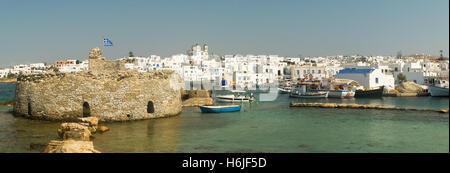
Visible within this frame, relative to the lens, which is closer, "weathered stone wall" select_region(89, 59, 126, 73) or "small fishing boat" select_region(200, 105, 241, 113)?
"weathered stone wall" select_region(89, 59, 126, 73)

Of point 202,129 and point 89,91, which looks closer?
point 202,129

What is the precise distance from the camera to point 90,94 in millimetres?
16609

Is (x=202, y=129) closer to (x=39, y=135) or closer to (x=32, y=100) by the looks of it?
(x=39, y=135)

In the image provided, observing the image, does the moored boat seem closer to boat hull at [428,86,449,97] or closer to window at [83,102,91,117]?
boat hull at [428,86,449,97]

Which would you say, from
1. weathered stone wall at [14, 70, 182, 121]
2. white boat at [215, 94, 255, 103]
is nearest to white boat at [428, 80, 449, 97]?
white boat at [215, 94, 255, 103]

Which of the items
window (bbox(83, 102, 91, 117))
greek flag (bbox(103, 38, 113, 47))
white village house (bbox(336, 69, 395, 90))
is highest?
greek flag (bbox(103, 38, 113, 47))

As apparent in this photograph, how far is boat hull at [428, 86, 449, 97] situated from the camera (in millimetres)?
40978

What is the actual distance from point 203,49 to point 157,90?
334 feet

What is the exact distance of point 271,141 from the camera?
41.9 ft

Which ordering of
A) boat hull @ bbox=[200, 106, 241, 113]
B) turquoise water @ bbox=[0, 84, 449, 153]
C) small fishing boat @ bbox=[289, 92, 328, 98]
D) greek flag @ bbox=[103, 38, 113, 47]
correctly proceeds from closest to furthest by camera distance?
turquoise water @ bbox=[0, 84, 449, 153]
greek flag @ bbox=[103, 38, 113, 47]
boat hull @ bbox=[200, 106, 241, 113]
small fishing boat @ bbox=[289, 92, 328, 98]

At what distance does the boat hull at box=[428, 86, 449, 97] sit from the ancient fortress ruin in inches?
1462
